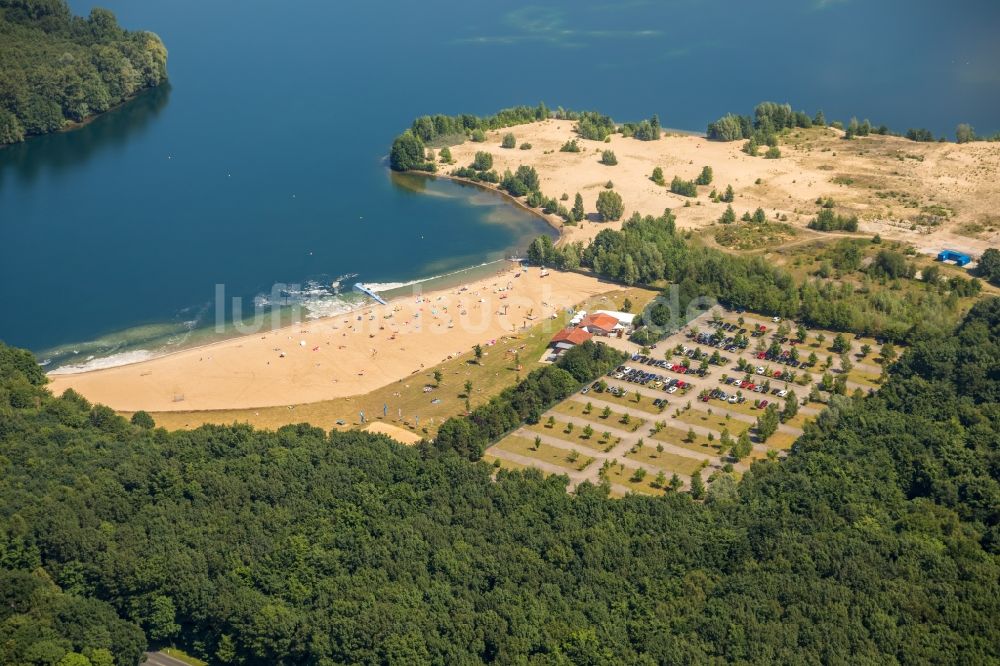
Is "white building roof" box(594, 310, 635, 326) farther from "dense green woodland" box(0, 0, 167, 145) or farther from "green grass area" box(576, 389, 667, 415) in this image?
"dense green woodland" box(0, 0, 167, 145)

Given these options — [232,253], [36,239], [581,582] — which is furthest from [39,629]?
[36,239]

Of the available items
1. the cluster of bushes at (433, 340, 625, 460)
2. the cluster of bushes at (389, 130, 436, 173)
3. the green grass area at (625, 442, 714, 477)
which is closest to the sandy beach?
the cluster of bushes at (433, 340, 625, 460)

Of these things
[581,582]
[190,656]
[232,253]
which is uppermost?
[232,253]

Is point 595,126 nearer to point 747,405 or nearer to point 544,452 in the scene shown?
point 747,405

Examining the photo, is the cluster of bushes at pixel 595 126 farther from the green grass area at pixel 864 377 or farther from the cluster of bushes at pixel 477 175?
the green grass area at pixel 864 377

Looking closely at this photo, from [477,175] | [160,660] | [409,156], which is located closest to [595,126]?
[477,175]

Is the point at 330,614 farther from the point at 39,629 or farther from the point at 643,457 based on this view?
the point at 643,457
